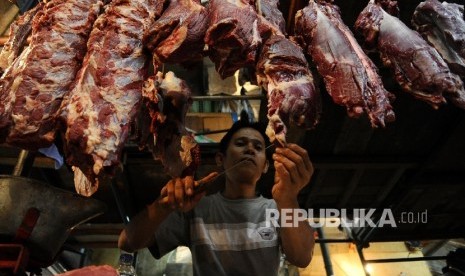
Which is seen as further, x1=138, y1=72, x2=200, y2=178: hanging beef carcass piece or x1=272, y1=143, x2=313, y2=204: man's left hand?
x1=138, y1=72, x2=200, y2=178: hanging beef carcass piece

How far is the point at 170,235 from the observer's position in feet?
8.91

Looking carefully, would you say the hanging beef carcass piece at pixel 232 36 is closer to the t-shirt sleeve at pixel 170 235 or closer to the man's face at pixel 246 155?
the man's face at pixel 246 155

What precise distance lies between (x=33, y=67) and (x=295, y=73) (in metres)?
1.48

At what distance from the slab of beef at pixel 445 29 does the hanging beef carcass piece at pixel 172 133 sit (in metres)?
1.81

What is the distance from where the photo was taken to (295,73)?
76.3 inches

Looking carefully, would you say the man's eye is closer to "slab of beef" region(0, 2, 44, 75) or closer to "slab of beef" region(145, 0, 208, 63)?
"slab of beef" region(145, 0, 208, 63)

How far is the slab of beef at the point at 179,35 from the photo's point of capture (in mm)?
2037

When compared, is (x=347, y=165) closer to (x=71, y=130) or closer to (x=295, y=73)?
(x=295, y=73)

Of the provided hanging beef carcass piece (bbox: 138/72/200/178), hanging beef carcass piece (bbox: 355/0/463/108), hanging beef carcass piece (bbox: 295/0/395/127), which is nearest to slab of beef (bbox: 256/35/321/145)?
hanging beef carcass piece (bbox: 295/0/395/127)

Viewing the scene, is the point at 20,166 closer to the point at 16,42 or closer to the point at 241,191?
the point at 16,42

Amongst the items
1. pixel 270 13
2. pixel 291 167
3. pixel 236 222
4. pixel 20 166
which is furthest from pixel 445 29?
pixel 20 166

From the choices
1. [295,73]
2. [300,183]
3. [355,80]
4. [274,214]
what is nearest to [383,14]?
[355,80]

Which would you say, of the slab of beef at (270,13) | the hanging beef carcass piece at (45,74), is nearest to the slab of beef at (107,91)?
the hanging beef carcass piece at (45,74)

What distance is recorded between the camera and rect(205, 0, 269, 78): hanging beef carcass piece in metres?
1.93
